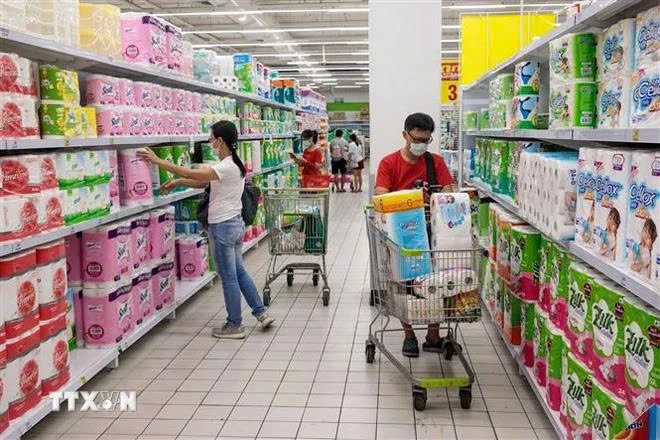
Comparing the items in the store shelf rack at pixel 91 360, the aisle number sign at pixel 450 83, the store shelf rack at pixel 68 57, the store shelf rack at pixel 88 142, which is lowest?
the store shelf rack at pixel 91 360

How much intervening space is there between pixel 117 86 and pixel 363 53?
20.1 metres

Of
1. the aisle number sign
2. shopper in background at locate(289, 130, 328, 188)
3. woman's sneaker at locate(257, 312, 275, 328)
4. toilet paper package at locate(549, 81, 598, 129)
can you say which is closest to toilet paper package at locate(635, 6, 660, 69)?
toilet paper package at locate(549, 81, 598, 129)

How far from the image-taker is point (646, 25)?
2307mm

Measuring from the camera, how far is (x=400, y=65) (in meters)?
6.27

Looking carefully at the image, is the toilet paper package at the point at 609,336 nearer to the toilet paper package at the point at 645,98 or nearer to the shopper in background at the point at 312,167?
the toilet paper package at the point at 645,98

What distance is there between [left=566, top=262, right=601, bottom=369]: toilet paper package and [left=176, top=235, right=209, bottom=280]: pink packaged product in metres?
4.01

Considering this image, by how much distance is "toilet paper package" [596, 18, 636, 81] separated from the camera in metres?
2.47

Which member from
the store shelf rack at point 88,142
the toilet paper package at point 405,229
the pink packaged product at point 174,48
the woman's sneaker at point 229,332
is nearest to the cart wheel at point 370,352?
the toilet paper package at point 405,229

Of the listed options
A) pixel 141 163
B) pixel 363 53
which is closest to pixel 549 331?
pixel 141 163

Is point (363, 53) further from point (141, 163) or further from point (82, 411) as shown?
point (82, 411)

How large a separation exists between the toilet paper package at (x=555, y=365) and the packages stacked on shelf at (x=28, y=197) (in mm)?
2760

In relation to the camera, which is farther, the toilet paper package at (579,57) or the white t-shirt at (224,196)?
the white t-shirt at (224,196)

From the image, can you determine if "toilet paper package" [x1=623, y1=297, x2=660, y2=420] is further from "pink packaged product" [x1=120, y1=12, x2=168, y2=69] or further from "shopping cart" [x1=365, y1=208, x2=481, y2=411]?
"pink packaged product" [x1=120, y1=12, x2=168, y2=69]

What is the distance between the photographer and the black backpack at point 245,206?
5.07m
